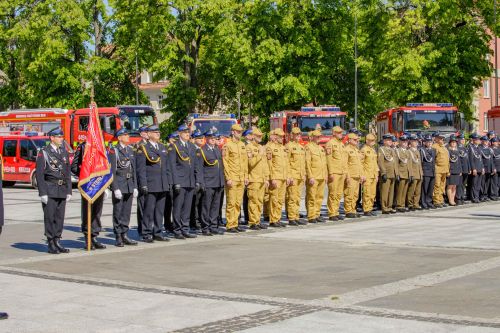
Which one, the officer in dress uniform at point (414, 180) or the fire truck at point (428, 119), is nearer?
the officer in dress uniform at point (414, 180)

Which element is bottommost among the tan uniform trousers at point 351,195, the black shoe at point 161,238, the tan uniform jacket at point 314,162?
the black shoe at point 161,238

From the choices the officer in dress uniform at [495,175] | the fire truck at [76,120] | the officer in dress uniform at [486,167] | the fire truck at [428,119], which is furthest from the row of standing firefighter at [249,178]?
the fire truck at [76,120]

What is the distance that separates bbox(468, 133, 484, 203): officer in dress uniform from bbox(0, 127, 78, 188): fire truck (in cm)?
1544

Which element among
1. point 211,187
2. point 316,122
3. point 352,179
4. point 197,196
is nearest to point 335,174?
point 352,179

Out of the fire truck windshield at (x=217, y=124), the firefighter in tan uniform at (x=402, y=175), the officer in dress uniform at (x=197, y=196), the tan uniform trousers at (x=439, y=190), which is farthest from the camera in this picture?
the fire truck windshield at (x=217, y=124)

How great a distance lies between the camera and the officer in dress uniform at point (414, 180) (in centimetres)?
2102

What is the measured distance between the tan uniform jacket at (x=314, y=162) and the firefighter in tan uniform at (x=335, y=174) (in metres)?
0.47

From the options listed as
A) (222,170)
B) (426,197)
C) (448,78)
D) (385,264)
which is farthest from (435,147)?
(448,78)

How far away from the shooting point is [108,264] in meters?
12.4

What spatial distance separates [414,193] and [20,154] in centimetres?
1652

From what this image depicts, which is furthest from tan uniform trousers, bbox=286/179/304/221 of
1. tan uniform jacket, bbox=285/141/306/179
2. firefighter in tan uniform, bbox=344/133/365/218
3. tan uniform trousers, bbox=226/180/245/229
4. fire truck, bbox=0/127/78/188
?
fire truck, bbox=0/127/78/188

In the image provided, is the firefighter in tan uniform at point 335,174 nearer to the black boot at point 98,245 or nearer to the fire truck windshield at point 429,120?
the black boot at point 98,245

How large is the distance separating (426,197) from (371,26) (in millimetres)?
24689

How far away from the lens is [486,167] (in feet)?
78.9
